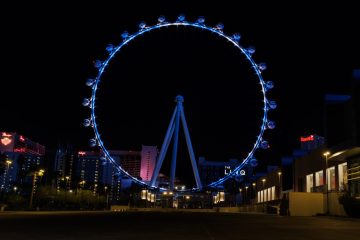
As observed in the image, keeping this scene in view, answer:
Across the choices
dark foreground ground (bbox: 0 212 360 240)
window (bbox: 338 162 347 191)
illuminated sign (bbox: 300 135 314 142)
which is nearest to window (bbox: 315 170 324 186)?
window (bbox: 338 162 347 191)

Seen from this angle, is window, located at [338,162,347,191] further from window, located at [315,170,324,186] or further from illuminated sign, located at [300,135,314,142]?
illuminated sign, located at [300,135,314,142]

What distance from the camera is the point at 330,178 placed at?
52781 mm

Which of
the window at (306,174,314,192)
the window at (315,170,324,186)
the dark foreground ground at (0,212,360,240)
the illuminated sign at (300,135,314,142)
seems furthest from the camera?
the illuminated sign at (300,135,314,142)

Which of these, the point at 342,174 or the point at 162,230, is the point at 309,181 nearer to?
the point at 342,174

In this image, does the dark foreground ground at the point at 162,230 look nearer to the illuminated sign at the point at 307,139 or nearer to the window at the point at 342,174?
the window at the point at 342,174

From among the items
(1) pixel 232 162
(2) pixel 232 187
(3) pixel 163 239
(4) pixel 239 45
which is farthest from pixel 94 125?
(1) pixel 232 162

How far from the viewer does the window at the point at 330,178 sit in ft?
169

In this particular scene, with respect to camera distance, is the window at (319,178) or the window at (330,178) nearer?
the window at (330,178)

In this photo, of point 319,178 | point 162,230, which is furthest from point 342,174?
point 162,230

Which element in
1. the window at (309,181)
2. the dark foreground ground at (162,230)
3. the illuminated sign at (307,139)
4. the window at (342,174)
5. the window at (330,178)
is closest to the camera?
the dark foreground ground at (162,230)

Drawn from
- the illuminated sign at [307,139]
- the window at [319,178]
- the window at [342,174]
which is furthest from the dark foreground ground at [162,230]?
the illuminated sign at [307,139]

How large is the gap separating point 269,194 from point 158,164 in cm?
2361

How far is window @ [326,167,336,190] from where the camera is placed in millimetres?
51534

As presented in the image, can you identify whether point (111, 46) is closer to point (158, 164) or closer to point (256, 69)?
point (256, 69)
